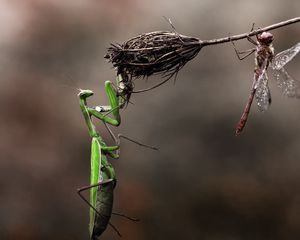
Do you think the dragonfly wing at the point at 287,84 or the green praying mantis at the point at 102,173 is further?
the green praying mantis at the point at 102,173

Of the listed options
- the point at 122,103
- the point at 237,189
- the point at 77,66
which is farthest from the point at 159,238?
the point at 122,103

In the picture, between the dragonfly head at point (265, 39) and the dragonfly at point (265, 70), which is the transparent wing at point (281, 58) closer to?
the dragonfly at point (265, 70)

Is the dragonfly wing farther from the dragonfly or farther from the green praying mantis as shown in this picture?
the green praying mantis

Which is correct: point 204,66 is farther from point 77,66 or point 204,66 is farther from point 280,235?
point 280,235

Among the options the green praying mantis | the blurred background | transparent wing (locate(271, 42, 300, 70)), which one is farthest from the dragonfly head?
the blurred background

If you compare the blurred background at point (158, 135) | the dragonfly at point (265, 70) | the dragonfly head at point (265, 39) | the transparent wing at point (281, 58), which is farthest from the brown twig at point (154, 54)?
the blurred background at point (158, 135)
